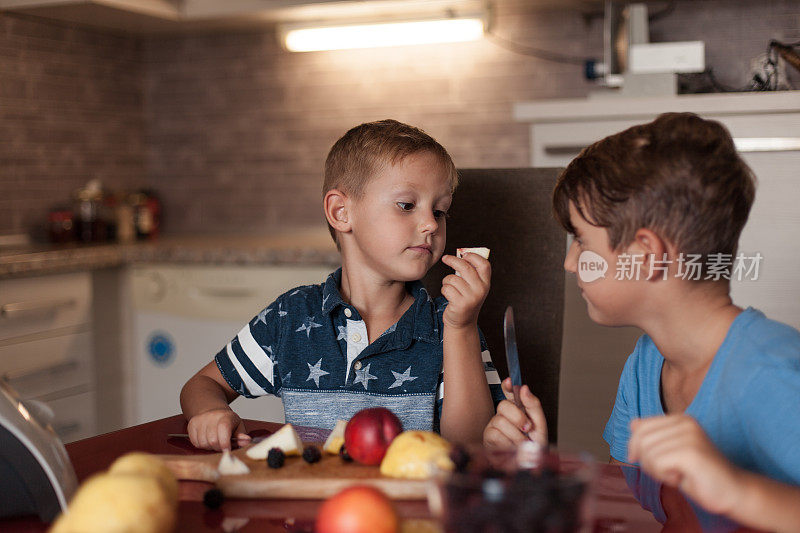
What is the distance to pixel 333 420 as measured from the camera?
1.26 meters

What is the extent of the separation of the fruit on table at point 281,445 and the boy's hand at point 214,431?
12 cm

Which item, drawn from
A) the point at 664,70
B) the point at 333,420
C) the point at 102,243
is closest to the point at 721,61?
the point at 664,70

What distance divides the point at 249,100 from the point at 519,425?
8.80ft

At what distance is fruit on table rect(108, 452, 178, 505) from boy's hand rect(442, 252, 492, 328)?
1.84 ft

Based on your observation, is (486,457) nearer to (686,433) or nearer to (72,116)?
(686,433)

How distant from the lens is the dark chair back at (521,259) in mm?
1551

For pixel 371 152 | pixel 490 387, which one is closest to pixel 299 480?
pixel 490 387

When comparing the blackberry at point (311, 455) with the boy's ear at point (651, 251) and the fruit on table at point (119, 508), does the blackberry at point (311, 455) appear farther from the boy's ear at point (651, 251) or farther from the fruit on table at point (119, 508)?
the boy's ear at point (651, 251)

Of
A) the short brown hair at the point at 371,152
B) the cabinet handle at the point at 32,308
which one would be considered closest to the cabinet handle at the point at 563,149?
the short brown hair at the point at 371,152

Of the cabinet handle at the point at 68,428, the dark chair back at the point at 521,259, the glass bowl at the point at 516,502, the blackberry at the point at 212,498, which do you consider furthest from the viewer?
the cabinet handle at the point at 68,428

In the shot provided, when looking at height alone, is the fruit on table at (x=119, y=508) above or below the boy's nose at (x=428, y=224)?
below

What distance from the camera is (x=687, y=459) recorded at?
0.67 m

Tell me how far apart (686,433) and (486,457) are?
0.18m

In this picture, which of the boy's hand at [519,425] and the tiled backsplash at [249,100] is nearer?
the boy's hand at [519,425]
